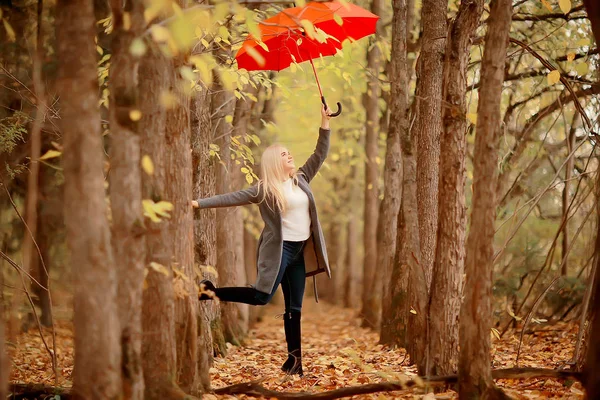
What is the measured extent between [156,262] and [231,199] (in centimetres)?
164

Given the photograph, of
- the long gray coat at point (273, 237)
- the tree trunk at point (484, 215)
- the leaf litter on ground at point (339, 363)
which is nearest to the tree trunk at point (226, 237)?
the leaf litter on ground at point (339, 363)

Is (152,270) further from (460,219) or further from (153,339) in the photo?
(460,219)

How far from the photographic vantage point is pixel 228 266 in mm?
9078

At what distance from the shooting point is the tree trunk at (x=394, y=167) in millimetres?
6422

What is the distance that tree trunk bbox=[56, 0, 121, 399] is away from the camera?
323 centimetres

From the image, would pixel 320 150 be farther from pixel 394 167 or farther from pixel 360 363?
pixel 394 167

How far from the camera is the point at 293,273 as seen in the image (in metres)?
5.83

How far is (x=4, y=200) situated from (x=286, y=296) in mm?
5016

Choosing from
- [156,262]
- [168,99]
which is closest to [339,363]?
[156,262]

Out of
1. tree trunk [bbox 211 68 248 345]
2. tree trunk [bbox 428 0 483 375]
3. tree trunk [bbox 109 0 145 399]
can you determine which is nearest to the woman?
tree trunk [bbox 428 0 483 375]

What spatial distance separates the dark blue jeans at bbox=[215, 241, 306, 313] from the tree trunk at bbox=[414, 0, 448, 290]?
3.85 ft

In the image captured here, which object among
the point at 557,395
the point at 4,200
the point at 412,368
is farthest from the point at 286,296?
the point at 4,200

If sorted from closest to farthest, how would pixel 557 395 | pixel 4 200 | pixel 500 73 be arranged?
pixel 500 73 → pixel 557 395 → pixel 4 200

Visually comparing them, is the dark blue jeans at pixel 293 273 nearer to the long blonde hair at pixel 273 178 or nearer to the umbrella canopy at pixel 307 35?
the long blonde hair at pixel 273 178
